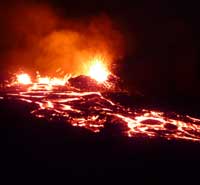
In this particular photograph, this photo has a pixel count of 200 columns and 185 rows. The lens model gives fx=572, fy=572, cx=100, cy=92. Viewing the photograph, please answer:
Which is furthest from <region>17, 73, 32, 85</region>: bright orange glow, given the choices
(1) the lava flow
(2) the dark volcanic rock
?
(2) the dark volcanic rock

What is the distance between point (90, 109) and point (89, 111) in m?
0.36

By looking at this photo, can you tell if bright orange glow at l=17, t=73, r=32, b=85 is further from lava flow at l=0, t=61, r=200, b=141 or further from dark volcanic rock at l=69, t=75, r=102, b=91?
dark volcanic rock at l=69, t=75, r=102, b=91

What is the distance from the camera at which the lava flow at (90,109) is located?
31.5 metres

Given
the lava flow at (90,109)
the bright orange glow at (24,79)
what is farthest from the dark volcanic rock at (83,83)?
the bright orange glow at (24,79)

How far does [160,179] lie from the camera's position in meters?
28.0

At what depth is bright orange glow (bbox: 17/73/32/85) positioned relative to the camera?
36.8 m

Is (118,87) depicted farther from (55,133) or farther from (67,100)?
(55,133)

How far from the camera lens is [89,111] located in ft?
108

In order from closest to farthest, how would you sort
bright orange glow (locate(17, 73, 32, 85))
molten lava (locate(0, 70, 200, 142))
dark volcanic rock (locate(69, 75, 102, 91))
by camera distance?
molten lava (locate(0, 70, 200, 142)) → bright orange glow (locate(17, 73, 32, 85)) → dark volcanic rock (locate(69, 75, 102, 91))

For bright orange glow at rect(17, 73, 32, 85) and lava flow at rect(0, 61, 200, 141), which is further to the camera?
bright orange glow at rect(17, 73, 32, 85)

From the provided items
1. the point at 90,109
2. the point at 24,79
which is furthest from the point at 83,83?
the point at 90,109

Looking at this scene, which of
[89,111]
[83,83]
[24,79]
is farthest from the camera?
[83,83]

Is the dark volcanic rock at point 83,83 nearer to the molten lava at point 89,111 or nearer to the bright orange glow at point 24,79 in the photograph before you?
the molten lava at point 89,111

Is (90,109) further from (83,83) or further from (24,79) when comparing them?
(24,79)
